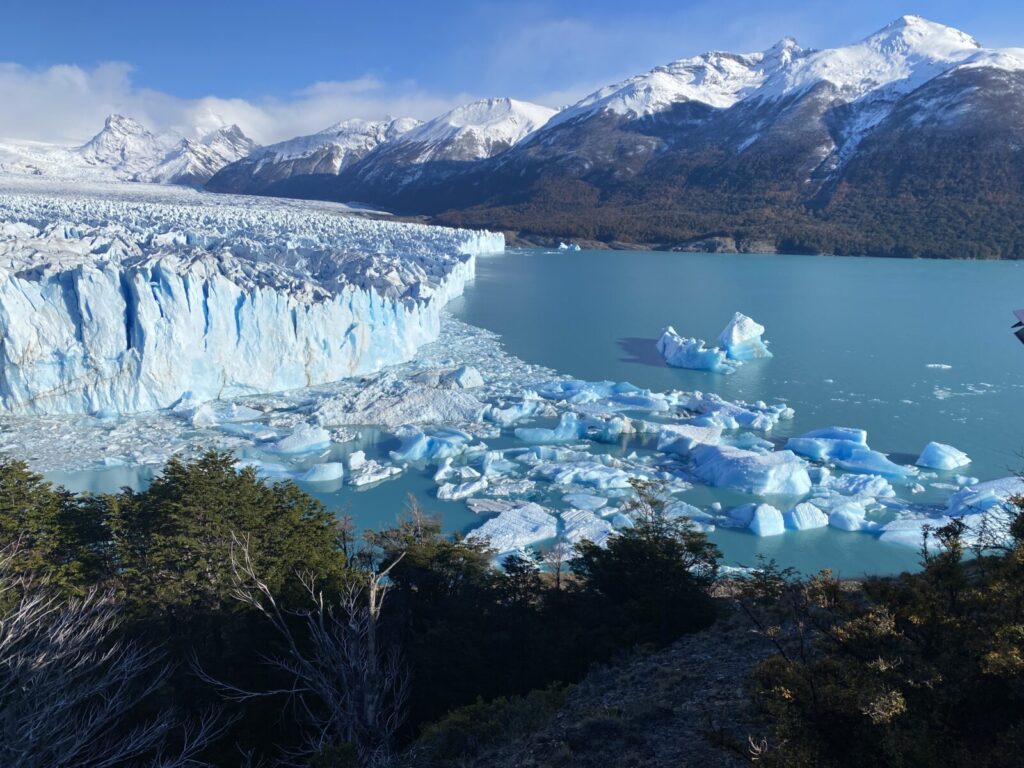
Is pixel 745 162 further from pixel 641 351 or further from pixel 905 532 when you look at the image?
pixel 905 532

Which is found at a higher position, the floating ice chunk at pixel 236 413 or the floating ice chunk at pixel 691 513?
the floating ice chunk at pixel 691 513

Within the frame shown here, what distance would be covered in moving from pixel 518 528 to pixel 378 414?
15.8ft

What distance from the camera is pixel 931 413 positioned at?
12.7 meters

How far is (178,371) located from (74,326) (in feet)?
5.87

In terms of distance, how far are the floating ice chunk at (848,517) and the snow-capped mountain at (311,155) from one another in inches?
3763

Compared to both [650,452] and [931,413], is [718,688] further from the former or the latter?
[931,413]

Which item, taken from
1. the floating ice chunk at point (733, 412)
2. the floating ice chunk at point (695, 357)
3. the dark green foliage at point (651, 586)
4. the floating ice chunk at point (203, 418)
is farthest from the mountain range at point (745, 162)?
the dark green foliage at point (651, 586)

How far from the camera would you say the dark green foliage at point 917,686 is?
252 cm

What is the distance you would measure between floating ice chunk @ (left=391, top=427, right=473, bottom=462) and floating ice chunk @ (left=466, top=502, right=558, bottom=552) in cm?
218

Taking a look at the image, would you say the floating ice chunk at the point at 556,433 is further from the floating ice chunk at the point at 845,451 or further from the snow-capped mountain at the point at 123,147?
the snow-capped mountain at the point at 123,147

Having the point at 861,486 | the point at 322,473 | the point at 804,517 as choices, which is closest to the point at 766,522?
the point at 804,517

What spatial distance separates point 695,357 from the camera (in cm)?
1609

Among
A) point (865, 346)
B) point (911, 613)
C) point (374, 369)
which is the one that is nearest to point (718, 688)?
point (911, 613)

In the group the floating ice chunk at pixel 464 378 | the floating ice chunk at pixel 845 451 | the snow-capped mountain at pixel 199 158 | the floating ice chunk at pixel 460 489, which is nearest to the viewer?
the floating ice chunk at pixel 460 489
